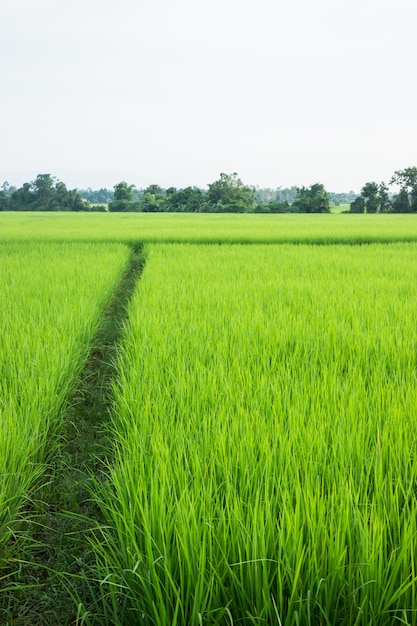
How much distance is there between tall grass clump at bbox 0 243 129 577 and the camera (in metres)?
1.76

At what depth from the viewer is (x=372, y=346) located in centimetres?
285

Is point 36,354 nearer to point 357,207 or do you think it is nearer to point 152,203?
point 357,207

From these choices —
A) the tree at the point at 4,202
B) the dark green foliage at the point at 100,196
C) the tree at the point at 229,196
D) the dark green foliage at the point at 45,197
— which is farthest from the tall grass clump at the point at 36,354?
the dark green foliage at the point at 100,196

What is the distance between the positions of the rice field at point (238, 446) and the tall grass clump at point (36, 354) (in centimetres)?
2

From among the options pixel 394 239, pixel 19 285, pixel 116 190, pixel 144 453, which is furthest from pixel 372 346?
pixel 116 190

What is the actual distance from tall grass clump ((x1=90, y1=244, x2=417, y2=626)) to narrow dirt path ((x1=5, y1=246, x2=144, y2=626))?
0.32 ft

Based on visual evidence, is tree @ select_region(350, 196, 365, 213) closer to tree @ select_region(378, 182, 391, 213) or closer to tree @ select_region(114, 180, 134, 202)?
tree @ select_region(378, 182, 391, 213)

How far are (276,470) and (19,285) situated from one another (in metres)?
4.34

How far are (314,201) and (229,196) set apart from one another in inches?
310

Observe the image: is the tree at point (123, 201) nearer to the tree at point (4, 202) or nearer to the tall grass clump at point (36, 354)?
the tree at point (4, 202)

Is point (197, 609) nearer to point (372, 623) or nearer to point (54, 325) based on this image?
point (372, 623)

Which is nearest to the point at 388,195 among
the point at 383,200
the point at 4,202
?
the point at 383,200

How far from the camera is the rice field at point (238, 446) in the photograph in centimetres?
106

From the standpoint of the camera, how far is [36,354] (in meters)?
2.76
